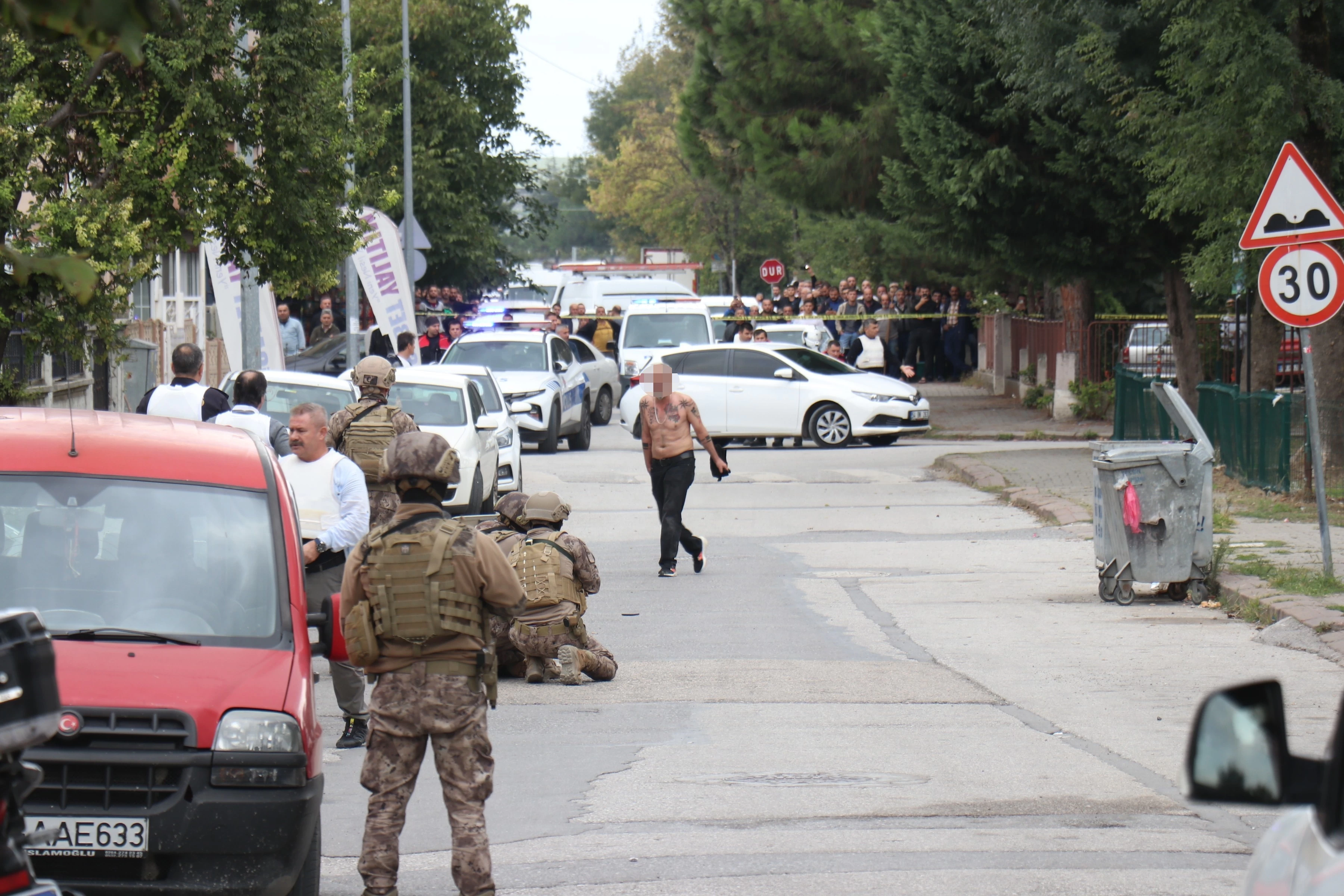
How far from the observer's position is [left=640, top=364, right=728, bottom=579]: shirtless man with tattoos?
13938 millimetres

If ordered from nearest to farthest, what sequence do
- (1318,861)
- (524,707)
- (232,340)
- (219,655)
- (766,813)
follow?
(1318,861) < (219,655) < (766,813) < (524,707) < (232,340)

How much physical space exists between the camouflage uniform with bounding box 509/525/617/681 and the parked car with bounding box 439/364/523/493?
27.5 ft

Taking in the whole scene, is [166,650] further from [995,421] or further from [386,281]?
[995,421]

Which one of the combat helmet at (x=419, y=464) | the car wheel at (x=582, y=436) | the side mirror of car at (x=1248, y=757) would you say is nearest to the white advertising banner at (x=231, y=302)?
the car wheel at (x=582, y=436)

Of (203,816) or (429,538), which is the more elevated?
(429,538)

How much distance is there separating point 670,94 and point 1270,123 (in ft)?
283

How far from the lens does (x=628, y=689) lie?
9586 millimetres

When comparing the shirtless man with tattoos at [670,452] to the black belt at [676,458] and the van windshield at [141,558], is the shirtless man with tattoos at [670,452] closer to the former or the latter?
the black belt at [676,458]

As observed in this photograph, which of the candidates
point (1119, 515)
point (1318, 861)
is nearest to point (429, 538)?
point (1318, 861)

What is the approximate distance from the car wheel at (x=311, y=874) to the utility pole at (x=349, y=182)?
38.6 feet

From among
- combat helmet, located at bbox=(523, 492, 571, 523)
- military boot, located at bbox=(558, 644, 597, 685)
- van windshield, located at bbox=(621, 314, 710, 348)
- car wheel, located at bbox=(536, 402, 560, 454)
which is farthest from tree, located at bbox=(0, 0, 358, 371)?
van windshield, located at bbox=(621, 314, 710, 348)

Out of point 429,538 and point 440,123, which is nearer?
point 429,538

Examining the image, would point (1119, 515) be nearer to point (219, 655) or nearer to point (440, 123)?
point (219, 655)

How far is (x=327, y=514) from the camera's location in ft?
29.2
